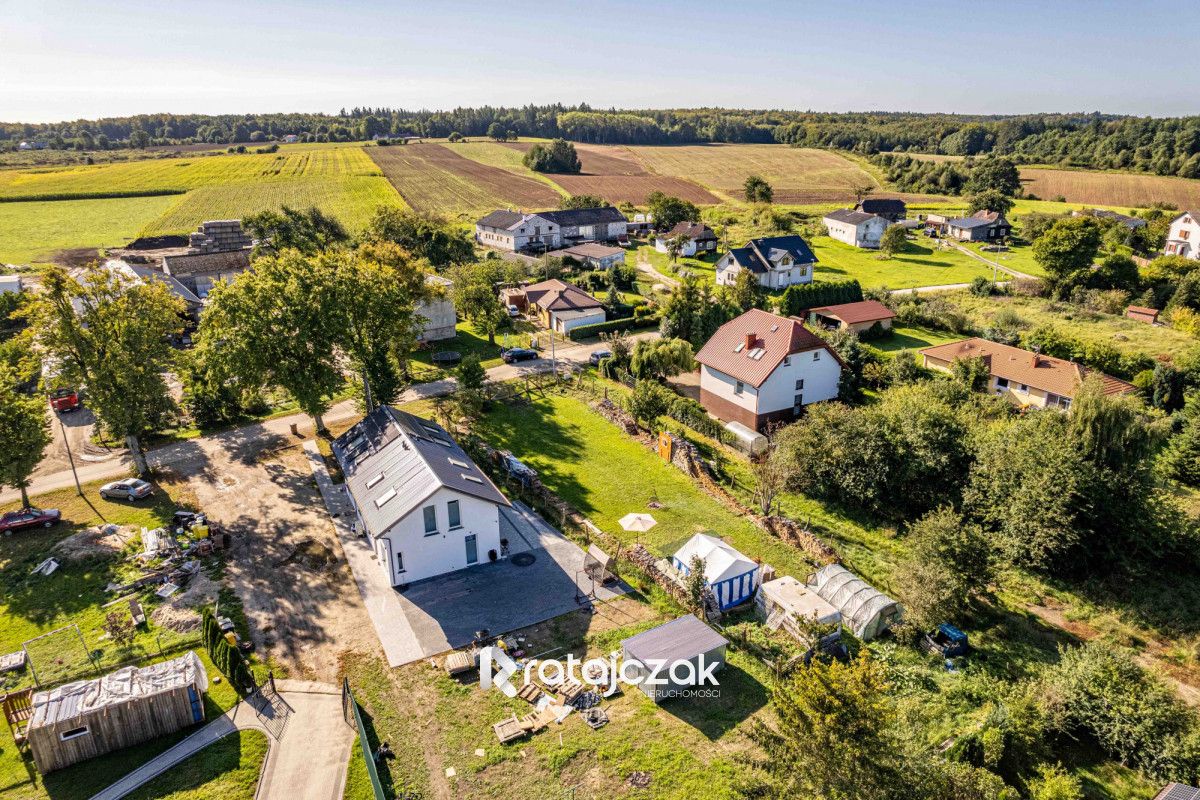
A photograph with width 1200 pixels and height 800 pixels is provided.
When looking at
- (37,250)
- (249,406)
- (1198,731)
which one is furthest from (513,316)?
(37,250)

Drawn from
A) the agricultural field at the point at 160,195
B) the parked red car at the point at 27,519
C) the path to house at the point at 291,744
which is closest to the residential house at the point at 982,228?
the agricultural field at the point at 160,195

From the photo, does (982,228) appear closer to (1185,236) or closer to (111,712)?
(1185,236)

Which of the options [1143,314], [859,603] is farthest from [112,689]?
[1143,314]

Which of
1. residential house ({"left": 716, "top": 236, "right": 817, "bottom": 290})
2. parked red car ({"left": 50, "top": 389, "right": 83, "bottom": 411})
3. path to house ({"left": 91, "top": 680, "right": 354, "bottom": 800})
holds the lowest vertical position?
path to house ({"left": 91, "top": 680, "right": 354, "bottom": 800})

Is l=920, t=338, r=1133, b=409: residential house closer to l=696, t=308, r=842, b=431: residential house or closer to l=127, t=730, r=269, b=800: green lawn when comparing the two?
l=696, t=308, r=842, b=431: residential house

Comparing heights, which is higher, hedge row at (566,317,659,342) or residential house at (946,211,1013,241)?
residential house at (946,211,1013,241)

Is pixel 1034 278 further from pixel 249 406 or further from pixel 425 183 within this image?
pixel 425 183

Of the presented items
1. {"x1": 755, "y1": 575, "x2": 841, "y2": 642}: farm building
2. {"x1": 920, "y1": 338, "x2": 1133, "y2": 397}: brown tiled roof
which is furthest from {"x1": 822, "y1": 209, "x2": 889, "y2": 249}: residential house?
{"x1": 755, "y1": 575, "x2": 841, "y2": 642}: farm building
